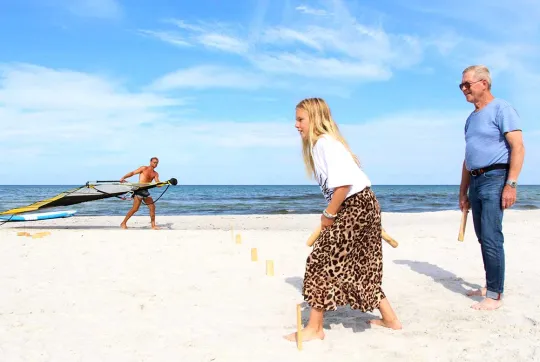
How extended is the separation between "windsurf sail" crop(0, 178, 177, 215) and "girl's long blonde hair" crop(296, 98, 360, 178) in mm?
8048

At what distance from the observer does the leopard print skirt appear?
3191mm

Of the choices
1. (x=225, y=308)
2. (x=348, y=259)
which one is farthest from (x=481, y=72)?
(x=225, y=308)

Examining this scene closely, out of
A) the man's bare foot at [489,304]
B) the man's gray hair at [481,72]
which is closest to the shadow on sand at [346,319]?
the man's bare foot at [489,304]

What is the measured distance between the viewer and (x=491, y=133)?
3.84 m

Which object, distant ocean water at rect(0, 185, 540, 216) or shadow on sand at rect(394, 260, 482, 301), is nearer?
shadow on sand at rect(394, 260, 482, 301)

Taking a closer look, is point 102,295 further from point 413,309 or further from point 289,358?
point 413,309

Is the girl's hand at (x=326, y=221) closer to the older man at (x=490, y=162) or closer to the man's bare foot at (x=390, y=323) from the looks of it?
the man's bare foot at (x=390, y=323)

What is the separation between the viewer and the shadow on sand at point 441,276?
4.91 meters

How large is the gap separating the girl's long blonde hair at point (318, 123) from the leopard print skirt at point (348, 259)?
1.12 feet

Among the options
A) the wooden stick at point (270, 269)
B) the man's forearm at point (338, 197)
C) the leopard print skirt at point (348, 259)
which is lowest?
the wooden stick at point (270, 269)

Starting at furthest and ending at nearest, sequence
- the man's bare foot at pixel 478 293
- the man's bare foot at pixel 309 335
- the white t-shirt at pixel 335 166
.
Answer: the man's bare foot at pixel 478 293, the man's bare foot at pixel 309 335, the white t-shirt at pixel 335 166

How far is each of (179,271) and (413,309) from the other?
2752 millimetres

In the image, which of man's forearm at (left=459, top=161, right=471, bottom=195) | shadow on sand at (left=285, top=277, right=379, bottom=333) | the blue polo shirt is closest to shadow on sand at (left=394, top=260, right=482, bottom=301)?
Answer: man's forearm at (left=459, top=161, right=471, bottom=195)

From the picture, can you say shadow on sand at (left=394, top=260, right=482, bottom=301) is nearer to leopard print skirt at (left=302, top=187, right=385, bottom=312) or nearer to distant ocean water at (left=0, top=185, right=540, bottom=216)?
leopard print skirt at (left=302, top=187, right=385, bottom=312)
